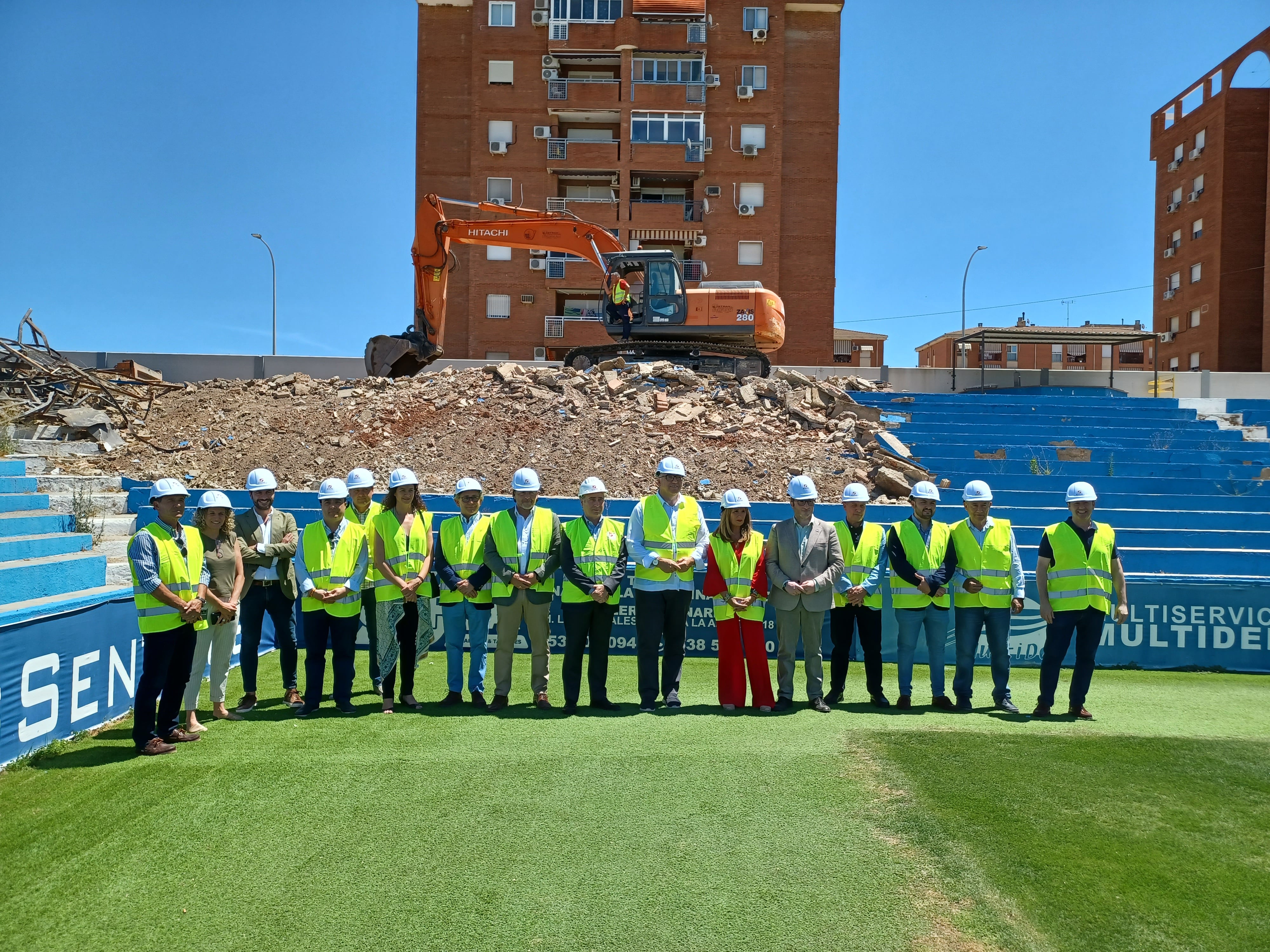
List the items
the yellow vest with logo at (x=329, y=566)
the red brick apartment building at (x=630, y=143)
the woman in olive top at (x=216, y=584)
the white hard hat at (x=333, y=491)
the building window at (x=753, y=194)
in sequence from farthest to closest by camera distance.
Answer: the building window at (x=753, y=194), the red brick apartment building at (x=630, y=143), the white hard hat at (x=333, y=491), the yellow vest with logo at (x=329, y=566), the woman in olive top at (x=216, y=584)

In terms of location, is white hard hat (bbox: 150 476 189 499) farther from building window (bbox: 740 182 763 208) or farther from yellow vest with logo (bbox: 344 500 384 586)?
building window (bbox: 740 182 763 208)

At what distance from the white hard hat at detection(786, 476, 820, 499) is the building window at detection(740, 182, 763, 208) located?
36.2 m

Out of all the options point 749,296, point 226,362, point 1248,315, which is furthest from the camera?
A: point 1248,315

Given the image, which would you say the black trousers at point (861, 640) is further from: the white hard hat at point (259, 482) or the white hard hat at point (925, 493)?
the white hard hat at point (259, 482)

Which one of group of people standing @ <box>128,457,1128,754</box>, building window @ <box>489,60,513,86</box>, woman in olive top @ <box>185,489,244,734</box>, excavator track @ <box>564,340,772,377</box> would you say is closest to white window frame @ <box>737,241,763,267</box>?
building window @ <box>489,60,513,86</box>

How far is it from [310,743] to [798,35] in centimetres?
4486

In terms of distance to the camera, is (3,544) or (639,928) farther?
(3,544)

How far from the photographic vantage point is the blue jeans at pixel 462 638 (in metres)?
7.81

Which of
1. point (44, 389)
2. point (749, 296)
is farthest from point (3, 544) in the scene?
point (749, 296)

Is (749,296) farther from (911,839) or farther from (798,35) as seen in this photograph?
(798,35)

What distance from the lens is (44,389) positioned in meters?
18.7

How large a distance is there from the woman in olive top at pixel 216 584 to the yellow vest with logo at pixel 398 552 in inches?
44.1

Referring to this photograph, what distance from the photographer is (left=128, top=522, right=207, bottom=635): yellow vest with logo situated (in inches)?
240

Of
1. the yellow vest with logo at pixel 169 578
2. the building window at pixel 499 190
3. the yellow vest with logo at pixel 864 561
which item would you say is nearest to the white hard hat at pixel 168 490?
the yellow vest with logo at pixel 169 578
